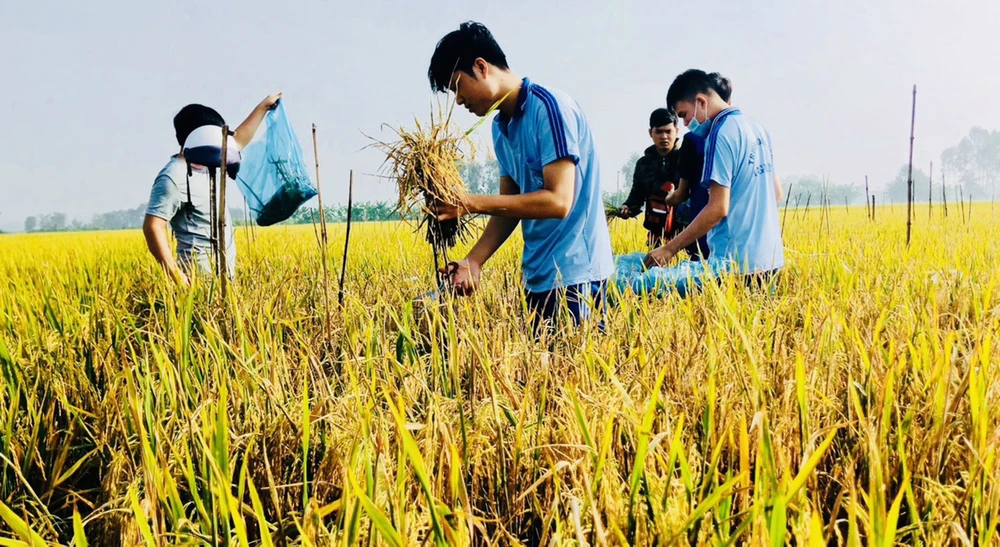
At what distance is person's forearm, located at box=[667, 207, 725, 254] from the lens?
256 centimetres

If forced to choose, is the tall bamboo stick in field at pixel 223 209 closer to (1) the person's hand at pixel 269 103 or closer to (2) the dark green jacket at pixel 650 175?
(1) the person's hand at pixel 269 103

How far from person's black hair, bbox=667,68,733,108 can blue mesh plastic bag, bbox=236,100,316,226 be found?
1731mm

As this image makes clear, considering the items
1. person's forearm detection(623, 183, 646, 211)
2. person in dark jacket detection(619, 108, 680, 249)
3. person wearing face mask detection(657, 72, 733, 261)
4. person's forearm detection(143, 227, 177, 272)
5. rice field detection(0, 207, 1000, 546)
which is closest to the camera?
rice field detection(0, 207, 1000, 546)

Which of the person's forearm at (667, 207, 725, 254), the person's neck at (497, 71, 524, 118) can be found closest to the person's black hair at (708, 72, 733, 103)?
the person's forearm at (667, 207, 725, 254)

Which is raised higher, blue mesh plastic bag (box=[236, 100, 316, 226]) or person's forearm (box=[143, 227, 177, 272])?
blue mesh plastic bag (box=[236, 100, 316, 226])

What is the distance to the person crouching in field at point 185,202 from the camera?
9.06 ft

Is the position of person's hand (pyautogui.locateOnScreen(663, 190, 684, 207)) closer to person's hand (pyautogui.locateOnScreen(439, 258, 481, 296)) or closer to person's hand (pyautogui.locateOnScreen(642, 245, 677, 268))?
person's hand (pyautogui.locateOnScreen(642, 245, 677, 268))

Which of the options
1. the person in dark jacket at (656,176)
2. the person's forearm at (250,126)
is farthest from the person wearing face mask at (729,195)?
the person's forearm at (250,126)

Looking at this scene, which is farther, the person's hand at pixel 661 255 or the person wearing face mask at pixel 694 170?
the person wearing face mask at pixel 694 170

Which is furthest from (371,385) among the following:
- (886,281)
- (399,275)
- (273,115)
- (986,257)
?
(986,257)

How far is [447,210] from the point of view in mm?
1850

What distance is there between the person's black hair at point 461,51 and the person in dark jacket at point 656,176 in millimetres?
2394

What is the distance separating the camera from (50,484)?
4.30 ft

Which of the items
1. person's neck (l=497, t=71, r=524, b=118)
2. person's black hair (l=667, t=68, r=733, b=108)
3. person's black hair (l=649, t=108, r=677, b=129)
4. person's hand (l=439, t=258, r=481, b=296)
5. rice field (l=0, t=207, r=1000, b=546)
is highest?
person's black hair (l=649, t=108, r=677, b=129)
